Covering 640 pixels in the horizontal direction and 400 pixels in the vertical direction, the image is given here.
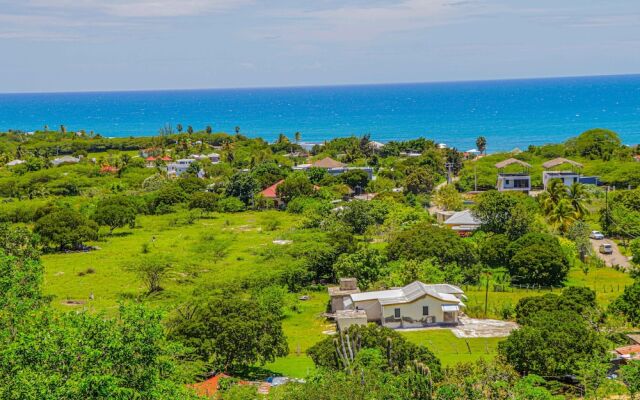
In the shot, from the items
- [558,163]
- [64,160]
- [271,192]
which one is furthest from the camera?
[64,160]

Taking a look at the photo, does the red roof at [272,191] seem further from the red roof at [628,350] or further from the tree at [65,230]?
the red roof at [628,350]

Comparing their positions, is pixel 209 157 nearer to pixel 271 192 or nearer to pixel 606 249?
pixel 271 192

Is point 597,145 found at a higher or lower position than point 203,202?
higher

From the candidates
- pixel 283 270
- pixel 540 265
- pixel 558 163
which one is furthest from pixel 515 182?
pixel 283 270

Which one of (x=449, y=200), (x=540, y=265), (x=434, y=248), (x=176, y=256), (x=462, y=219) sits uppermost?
(x=449, y=200)

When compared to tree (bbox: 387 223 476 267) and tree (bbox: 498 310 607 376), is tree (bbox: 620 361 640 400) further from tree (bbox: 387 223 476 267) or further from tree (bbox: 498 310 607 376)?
tree (bbox: 387 223 476 267)

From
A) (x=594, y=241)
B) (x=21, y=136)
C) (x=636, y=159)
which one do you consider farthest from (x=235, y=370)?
(x=21, y=136)

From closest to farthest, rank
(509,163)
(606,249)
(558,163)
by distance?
(606,249), (558,163), (509,163)

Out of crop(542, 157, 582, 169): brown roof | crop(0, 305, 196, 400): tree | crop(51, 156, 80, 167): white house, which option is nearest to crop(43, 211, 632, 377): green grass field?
crop(0, 305, 196, 400): tree
